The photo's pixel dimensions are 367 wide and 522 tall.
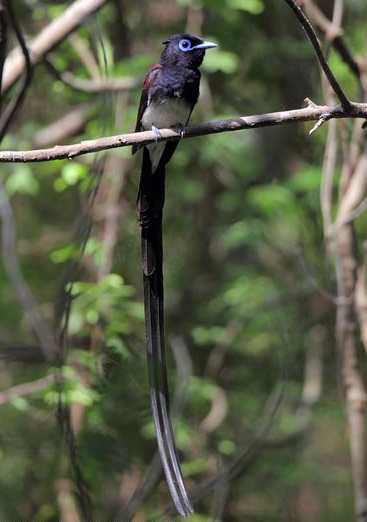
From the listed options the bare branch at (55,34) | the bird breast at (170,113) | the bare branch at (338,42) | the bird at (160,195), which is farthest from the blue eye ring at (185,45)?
the bare branch at (338,42)

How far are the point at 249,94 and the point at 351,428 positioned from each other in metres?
2.58

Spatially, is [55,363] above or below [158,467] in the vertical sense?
above

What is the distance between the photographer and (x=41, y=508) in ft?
12.2

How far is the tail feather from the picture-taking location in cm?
184

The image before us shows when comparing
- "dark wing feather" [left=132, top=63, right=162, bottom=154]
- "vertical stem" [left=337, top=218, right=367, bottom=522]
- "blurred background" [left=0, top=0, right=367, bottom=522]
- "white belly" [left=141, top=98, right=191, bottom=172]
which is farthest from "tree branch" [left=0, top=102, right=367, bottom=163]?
"blurred background" [left=0, top=0, right=367, bottom=522]

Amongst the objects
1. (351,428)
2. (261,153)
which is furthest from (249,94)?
(351,428)

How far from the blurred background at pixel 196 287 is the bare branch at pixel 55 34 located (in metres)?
0.46

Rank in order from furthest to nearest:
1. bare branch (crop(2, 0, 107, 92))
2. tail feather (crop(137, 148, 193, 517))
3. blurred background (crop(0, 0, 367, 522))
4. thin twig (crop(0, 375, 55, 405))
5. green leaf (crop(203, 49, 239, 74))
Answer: green leaf (crop(203, 49, 239, 74)), blurred background (crop(0, 0, 367, 522)), thin twig (crop(0, 375, 55, 405)), bare branch (crop(2, 0, 107, 92)), tail feather (crop(137, 148, 193, 517))

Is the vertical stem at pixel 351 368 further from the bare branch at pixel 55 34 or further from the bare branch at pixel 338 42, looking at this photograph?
the bare branch at pixel 55 34

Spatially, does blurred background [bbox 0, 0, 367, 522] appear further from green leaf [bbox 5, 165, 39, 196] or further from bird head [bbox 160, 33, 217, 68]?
bird head [bbox 160, 33, 217, 68]

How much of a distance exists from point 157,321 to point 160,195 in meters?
0.45

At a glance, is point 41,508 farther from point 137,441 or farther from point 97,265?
point 97,265

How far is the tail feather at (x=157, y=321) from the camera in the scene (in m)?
1.84

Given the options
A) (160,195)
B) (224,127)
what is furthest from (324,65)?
(160,195)
